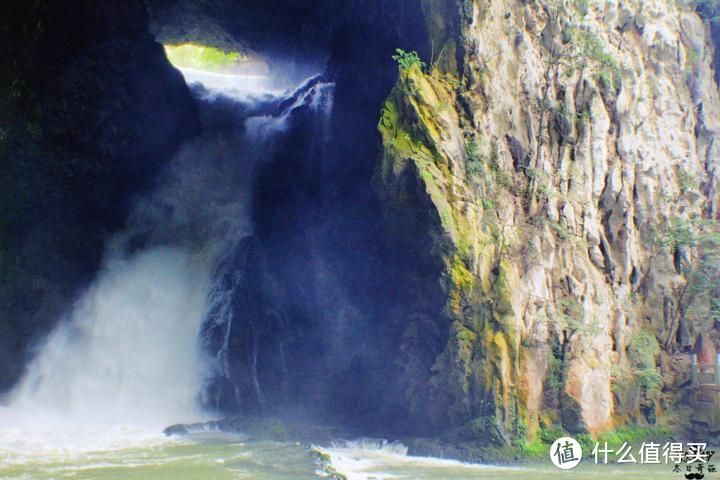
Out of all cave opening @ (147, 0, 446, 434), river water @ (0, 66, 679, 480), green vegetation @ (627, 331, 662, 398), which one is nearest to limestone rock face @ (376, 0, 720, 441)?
green vegetation @ (627, 331, 662, 398)

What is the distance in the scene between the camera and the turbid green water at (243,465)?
8.82 metres

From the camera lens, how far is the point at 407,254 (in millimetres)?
11914

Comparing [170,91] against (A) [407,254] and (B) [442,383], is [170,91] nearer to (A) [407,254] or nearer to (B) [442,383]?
(A) [407,254]

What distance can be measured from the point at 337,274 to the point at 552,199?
5.00m

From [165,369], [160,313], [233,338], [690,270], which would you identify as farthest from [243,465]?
[690,270]

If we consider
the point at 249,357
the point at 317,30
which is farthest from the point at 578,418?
the point at 317,30

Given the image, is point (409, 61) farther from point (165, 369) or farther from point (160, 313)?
point (165, 369)

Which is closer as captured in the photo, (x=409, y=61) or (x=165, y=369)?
(x=409, y=61)

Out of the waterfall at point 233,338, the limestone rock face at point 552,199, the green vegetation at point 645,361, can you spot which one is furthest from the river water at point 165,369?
the green vegetation at point 645,361

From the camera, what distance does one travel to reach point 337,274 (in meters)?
14.1

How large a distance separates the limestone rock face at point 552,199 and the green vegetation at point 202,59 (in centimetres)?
1664

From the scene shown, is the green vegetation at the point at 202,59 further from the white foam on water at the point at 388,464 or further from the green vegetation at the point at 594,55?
the white foam on water at the point at 388,464

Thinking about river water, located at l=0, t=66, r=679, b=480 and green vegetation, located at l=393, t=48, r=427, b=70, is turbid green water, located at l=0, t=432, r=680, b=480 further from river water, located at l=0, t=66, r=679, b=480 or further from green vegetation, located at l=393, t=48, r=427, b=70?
green vegetation, located at l=393, t=48, r=427, b=70

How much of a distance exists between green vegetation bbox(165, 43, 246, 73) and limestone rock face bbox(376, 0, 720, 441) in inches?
655
